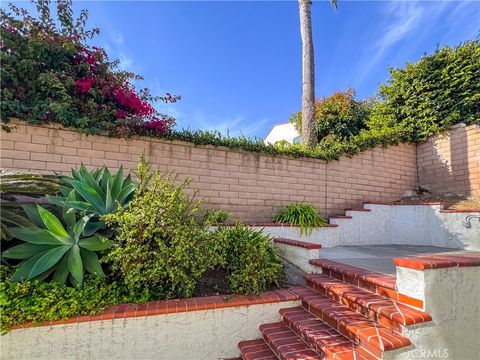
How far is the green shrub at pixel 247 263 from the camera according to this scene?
3.17 m

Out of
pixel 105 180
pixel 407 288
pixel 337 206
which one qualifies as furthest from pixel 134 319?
pixel 337 206

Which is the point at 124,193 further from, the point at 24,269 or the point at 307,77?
the point at 307,77

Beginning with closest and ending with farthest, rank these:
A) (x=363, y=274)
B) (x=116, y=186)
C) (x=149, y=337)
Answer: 1. (x=149, y=337)
2. (x=363, y=274)
3. (x=116, y=186)

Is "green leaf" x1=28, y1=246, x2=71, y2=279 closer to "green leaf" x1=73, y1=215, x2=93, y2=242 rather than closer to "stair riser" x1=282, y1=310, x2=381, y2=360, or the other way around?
"green leaf" x1=73, y1=215, x2=93, y2=242

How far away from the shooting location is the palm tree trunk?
273 inches

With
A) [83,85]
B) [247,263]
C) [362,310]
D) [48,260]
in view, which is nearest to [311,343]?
[362,310]

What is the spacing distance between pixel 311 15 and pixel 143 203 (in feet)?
24.4

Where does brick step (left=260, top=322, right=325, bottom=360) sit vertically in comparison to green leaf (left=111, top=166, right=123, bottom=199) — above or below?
below

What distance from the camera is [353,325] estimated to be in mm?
2383

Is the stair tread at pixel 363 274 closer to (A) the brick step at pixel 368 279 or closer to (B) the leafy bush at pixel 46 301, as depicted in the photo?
(A) the brick step at pixel 368 279

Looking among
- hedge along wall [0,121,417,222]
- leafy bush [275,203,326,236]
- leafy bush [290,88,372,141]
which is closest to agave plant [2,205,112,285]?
hedge along wall [0,121,417,222]

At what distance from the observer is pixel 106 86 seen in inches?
185

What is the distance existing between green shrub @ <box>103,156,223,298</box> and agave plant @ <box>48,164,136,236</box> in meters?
0.23

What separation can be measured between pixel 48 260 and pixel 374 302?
3.25 meters
